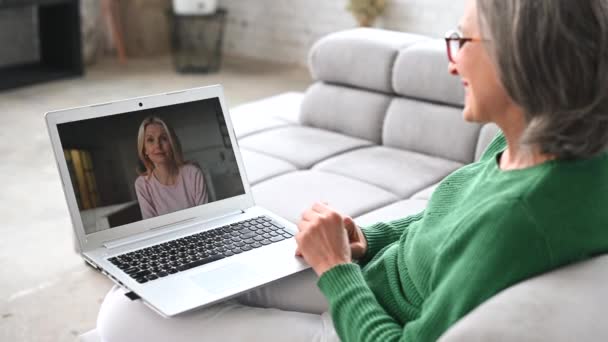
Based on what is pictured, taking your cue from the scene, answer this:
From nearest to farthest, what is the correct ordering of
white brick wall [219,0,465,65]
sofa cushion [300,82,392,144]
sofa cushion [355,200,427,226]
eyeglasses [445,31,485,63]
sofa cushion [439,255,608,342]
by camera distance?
sofa cushion [439,255,608,342] → eyeglasses [445,31,485,63] → sofa cushion [355,200,427,226] → sofa cushion [300,82,392,144] → white brick wall [219,0,465,65]

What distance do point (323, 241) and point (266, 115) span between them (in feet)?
5.64

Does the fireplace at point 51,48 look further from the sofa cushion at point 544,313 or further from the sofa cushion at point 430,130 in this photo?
the sofa cushion at point 544,313

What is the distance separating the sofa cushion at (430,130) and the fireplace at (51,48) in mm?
2920

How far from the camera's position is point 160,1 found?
5.56m

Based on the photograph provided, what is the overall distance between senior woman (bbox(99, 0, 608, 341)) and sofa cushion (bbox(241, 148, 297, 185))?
110cm

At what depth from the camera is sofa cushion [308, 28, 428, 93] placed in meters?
2.63

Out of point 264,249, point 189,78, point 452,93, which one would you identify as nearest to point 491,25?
point 264,249

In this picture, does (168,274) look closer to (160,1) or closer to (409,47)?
(409,47)

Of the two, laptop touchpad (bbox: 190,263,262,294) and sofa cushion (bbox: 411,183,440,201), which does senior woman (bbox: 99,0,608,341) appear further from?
sofa cushion (bbox: 411,183,440,201)

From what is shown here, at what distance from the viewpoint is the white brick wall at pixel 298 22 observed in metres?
4.57

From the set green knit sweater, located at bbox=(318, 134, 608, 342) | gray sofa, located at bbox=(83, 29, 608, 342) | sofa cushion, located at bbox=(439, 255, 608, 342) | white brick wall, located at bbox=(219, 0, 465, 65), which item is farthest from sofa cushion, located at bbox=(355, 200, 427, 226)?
white brick wall, located at bbox=(219, 0, 465, 65)

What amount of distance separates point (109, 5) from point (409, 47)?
3.30 m

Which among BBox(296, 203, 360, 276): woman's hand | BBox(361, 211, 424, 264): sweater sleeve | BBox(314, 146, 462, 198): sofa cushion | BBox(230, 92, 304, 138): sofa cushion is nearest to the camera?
BBox(296, 203, 360, 276): woman's hand

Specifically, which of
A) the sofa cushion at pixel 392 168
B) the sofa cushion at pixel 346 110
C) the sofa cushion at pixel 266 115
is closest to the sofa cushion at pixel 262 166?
the sofa cushion at pixel 392 168
